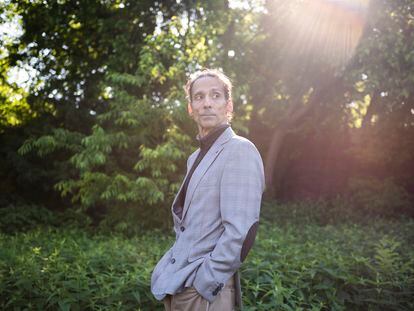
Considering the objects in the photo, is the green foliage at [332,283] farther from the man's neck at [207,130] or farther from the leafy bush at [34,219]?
the leafy bush at [34,219]

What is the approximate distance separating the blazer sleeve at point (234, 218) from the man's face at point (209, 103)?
297 millimetres

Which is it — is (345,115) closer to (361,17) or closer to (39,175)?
(361,17)

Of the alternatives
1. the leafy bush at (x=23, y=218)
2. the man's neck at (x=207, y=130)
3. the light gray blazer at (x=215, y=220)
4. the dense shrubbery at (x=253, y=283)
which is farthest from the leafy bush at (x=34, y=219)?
the light gray blazer at (x=215, y=220)

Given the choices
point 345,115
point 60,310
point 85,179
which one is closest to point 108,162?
point 85,179

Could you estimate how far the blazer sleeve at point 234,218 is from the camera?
2.15m

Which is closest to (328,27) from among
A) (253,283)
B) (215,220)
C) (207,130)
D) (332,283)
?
(332,283)

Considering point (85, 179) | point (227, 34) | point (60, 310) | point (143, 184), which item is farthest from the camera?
point (227, 34)

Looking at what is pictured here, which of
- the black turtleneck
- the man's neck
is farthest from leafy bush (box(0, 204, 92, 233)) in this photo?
the man's neck

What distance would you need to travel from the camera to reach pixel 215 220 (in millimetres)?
2322

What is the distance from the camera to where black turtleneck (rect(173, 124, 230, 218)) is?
2557 millimetres

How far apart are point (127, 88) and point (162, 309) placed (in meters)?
8.08

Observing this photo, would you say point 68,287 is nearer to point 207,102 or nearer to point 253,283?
point 253,283

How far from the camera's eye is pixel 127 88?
37.0 feet

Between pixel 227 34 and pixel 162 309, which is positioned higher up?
pixel 227 34
